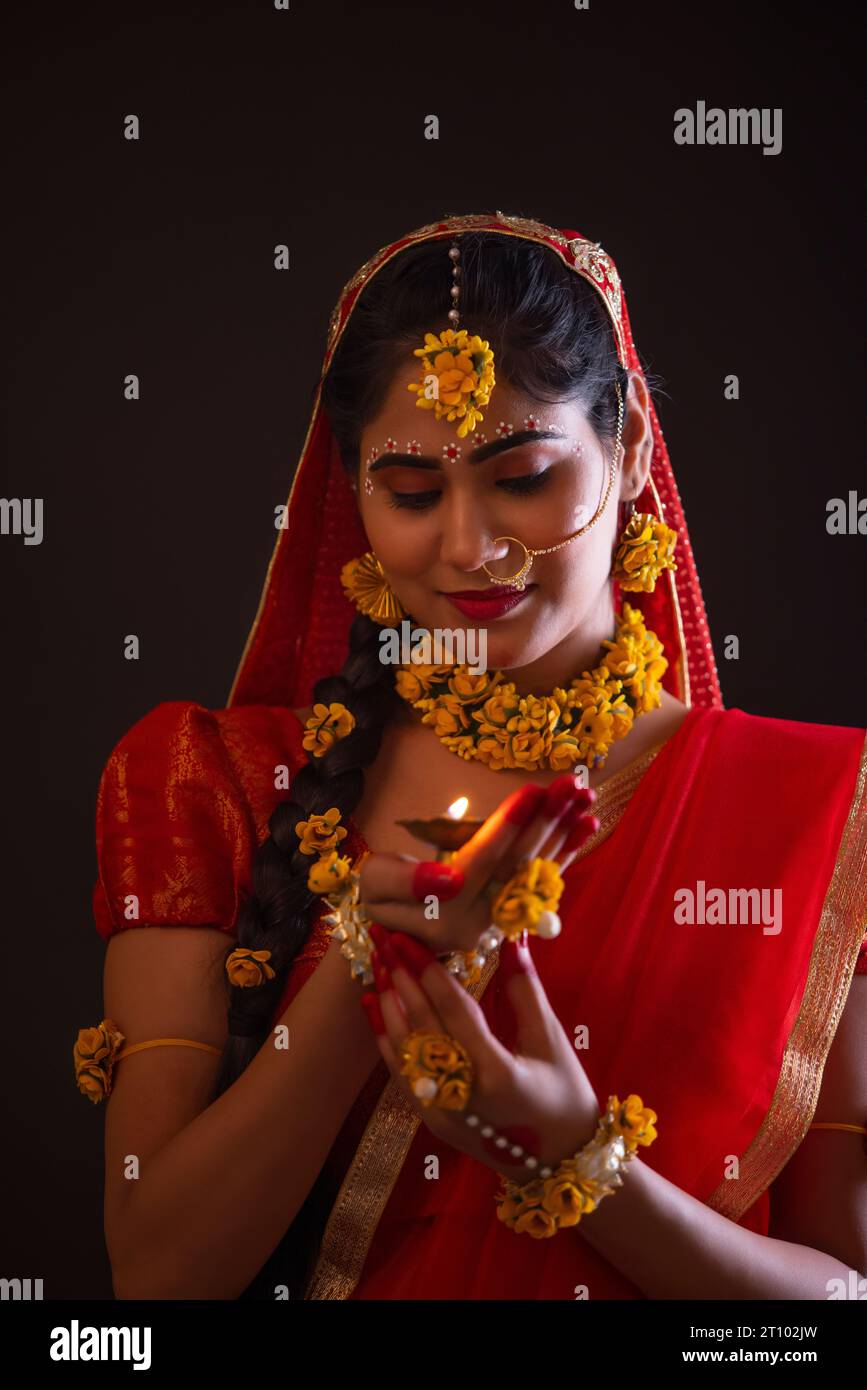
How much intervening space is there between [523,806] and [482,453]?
510 millimetres

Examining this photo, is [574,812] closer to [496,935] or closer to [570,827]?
[570,827]

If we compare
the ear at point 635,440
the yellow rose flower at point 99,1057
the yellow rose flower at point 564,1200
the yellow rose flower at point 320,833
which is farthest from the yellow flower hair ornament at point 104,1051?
the ear at point 635,440

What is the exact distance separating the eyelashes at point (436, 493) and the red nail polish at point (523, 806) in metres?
0.50

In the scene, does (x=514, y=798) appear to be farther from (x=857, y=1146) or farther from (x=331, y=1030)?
(x=857, y=1146)

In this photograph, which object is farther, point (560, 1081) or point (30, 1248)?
point (30, 1248)

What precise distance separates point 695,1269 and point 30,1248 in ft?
4.31

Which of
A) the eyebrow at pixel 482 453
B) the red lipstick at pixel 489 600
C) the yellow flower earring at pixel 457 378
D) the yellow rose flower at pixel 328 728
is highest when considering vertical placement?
the yellow flower earring at pixel 457 378

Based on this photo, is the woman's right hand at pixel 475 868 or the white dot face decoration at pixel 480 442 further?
the white dot face decoration at pixel 480 442

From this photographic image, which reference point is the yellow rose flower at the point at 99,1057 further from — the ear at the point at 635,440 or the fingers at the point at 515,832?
the ear at the point at 635,440

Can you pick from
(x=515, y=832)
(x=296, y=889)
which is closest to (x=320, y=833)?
(x=296, y=889)

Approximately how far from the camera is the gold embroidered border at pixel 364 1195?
1.64 meters

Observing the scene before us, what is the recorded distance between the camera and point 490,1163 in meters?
1.39

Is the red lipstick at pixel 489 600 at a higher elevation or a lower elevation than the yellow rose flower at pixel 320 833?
higher
